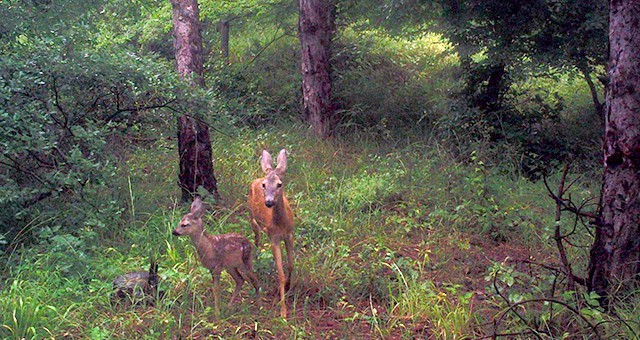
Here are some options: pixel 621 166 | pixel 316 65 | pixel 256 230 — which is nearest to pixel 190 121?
pixel 256 230

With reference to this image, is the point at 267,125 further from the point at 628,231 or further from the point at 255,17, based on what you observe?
the point at 628,231

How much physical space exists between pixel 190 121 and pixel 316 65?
3.73 meters

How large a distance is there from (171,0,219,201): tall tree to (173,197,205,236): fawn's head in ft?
8.69

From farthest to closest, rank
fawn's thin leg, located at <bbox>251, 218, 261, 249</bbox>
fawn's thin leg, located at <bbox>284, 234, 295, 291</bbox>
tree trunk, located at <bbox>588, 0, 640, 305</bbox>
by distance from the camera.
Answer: fawn's thin leg, located at <bbox>251, 218, 261, 249</bbox>
fawn's thin leg, located at <bbox>284, 234, 295, 291</bbox>
tree trunk, located at <bbox>588, 0, 640, 305</bbox>

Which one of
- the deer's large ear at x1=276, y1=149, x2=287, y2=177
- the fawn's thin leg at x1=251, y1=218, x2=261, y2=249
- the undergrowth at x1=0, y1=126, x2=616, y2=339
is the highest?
the deer's large ear at x1=276, y1=149, x2=287, y2=177

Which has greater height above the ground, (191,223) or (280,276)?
(191,223)

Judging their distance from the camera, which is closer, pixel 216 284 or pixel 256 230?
pixel 216 284

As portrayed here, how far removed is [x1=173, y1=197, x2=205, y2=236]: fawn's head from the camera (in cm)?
510

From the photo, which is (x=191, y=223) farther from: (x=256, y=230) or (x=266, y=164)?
(x=256, y=230)

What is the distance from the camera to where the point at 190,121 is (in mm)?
7883

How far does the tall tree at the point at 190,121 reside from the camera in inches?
311

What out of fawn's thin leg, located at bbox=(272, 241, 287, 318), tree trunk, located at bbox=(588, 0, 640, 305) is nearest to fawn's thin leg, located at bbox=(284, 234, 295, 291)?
fawn's thin leg, located at bbox=(272, 241, 287, 318)

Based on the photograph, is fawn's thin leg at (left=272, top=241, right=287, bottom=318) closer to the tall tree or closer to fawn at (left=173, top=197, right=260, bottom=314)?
fawn at (left=173, top=197, right=260, bottom=314)

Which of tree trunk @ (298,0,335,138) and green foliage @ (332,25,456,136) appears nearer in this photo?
tree trunk @ (298,0,335,138)
